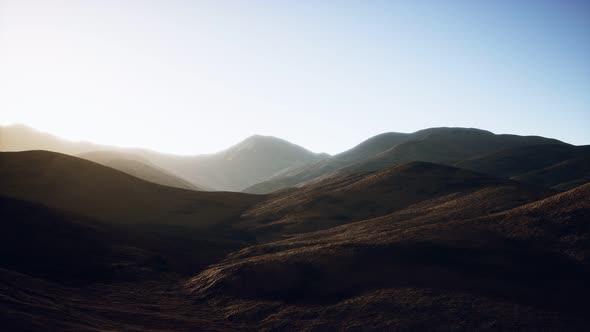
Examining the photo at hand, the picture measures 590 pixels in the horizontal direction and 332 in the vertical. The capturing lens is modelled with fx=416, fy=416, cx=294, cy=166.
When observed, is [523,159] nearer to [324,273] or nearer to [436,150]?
[436,150]

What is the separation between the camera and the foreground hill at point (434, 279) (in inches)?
862

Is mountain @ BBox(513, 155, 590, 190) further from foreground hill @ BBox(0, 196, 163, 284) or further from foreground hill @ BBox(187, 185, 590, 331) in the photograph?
foreground hill @ BBox(0, 196, 163, 284)

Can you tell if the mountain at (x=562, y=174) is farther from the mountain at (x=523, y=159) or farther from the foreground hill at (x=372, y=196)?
the foreground hill at (x=372, y=196)

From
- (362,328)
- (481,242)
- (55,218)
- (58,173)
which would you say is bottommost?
(362,328)

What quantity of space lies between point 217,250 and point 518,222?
30010mm

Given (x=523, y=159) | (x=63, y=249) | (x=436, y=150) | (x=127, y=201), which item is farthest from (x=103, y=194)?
(x=436, y=150)

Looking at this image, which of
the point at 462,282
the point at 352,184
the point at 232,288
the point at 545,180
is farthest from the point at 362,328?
the point at 545,180

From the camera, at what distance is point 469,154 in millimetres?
154500

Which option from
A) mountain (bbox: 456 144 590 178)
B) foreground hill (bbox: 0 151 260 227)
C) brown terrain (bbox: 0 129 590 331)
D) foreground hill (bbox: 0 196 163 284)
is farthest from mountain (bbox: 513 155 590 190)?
foreground hill (bbox: 0 196 163 284)

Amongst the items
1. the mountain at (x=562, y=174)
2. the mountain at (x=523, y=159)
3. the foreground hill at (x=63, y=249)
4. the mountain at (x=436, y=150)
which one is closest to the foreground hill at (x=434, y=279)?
the foreground hill at (x=63, y=249)

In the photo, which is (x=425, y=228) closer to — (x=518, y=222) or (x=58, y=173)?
(x=518, y=222)

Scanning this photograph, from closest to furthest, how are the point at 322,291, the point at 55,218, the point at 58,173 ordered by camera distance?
the point at 322,291
the point at 55,218
the point at 58,173

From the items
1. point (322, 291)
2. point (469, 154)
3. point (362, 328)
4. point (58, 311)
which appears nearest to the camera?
point (58, 311)

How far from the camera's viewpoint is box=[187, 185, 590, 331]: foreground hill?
21906mm
